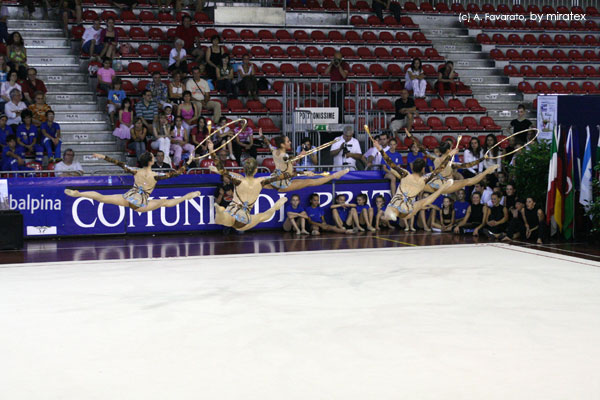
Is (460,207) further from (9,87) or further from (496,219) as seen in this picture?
(9,87)

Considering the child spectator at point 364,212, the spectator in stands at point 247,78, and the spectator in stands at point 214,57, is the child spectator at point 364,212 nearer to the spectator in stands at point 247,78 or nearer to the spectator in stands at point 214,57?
the spectator in stands at point 247,78

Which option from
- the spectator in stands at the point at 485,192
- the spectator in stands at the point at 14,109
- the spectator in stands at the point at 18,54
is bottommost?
the spectator in stands at the point at 485,192

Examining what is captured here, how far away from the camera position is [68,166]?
16438 millimetres

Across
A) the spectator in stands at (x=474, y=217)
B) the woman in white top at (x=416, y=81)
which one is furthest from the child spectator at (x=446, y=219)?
the woman in white top at (x=416, y=81)

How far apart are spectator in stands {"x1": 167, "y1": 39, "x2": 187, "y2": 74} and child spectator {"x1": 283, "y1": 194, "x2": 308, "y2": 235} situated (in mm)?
5391

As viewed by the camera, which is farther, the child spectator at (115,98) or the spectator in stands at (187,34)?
the spectator in stands at (187,34)

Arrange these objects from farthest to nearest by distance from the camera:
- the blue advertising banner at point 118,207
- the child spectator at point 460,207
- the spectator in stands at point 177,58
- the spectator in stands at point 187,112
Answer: the spectator in stands at point 177,58 < the spectator in stands at point 187,112 < the child spectator at point 460,207 < the blue advertising banner at point 118,207

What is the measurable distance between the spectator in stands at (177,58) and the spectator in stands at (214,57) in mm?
676

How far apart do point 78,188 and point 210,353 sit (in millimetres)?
9641

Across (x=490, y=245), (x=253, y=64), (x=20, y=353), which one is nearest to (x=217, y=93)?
(x=253, y=64)

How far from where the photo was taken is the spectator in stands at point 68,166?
16281 millimetres

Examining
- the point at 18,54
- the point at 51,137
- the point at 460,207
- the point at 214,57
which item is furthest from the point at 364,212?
the point at 18,54

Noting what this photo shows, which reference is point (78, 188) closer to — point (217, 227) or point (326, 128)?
point (217, 227)

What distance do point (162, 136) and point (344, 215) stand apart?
4.64m
